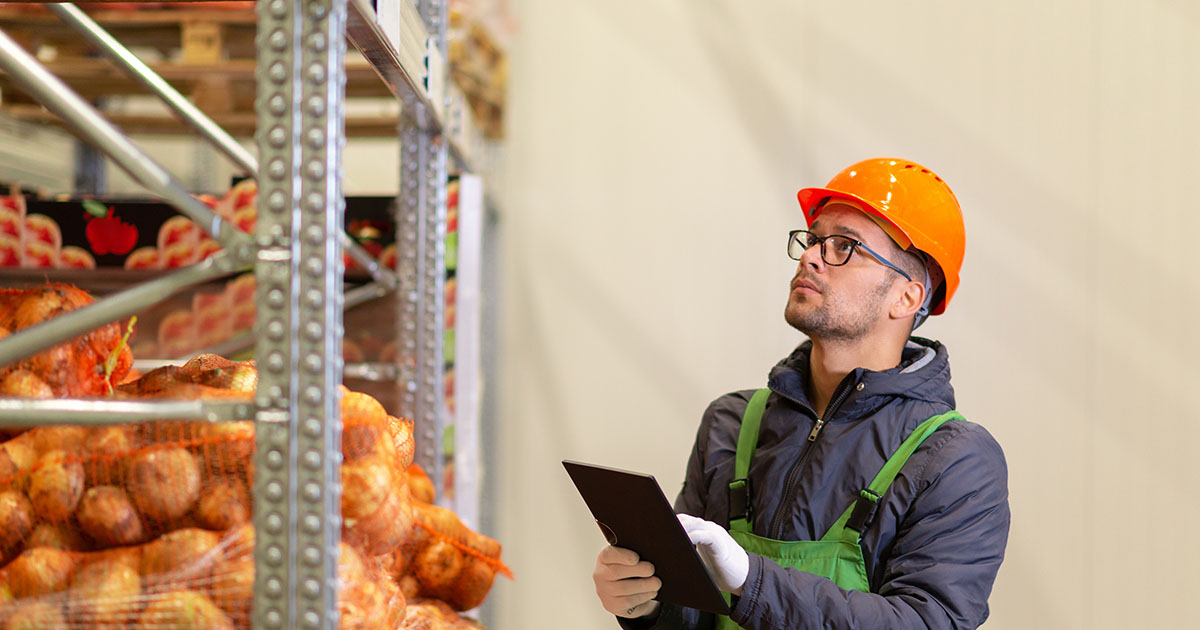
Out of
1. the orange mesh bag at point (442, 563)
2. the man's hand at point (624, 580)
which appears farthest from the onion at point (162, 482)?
the man's hand at point (624, 580)

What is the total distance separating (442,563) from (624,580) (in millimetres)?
347

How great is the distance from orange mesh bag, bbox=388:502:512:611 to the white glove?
40cm

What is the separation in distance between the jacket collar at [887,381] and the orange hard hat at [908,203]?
0.24m

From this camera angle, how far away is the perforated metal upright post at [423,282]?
2.27 m

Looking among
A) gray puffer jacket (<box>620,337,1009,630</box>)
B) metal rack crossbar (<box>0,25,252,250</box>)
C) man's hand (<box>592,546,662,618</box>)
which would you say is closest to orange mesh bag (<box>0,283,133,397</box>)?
metal rack crossbar (<box>0,25,252,250</box>)

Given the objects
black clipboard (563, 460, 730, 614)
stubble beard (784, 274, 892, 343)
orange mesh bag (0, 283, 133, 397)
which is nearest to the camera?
orange mesh bag (0, 283, 133, 397)

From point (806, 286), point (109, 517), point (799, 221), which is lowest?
point (109, 517)

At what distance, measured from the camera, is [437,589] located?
173cm

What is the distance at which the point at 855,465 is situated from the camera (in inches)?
74.9

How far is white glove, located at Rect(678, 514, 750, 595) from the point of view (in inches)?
65.0

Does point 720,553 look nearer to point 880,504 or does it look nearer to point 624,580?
point 624,580

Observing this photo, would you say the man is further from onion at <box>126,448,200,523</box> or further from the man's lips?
onion at <box>126,448,200,523</box>

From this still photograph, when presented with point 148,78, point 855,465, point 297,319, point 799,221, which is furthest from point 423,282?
point 799,221

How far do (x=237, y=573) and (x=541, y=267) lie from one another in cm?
290
